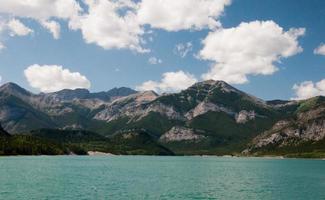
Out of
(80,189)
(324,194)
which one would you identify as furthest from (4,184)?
(324,194)

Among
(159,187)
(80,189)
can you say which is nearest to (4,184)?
(80,189)

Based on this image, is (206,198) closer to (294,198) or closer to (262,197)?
(262,197)

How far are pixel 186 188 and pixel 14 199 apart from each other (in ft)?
159

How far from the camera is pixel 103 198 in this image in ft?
307

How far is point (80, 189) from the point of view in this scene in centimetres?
10981

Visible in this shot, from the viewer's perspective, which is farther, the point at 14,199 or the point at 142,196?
the point at 142,196

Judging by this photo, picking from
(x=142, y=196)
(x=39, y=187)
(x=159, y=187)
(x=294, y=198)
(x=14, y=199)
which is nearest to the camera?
(x=14, y=199)

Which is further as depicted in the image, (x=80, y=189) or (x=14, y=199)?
(x=80, y=189)

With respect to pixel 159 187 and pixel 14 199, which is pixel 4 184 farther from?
pixel 159 187

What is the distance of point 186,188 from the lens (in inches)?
4727

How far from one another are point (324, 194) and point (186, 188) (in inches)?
1405

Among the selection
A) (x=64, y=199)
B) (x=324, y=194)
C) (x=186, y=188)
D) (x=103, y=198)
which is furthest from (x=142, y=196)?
(x=324, y=194)

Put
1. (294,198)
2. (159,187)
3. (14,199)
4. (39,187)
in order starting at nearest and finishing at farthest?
(14,199), (294,198), (39,187), (159,187)

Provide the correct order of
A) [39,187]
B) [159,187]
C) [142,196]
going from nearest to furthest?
[142,196] → [39,187] → [159,187]
